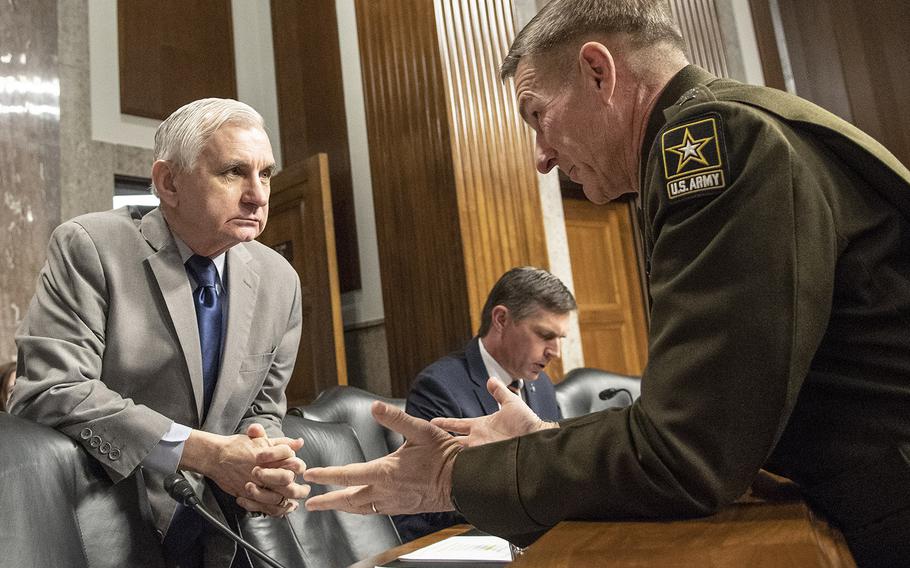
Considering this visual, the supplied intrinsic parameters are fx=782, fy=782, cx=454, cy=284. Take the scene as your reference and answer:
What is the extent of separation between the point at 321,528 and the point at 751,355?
4.61 ft

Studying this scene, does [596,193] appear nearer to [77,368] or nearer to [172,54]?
[77,368]

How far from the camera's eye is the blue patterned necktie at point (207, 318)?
176 centimetres

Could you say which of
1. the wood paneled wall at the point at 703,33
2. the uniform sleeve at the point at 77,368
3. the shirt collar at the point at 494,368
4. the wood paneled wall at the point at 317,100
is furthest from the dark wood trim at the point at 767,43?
the uniform sleeve at the point at 77,368

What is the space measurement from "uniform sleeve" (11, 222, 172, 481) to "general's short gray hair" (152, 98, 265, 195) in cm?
29

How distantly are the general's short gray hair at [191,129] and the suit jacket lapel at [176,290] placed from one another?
15 centimetres

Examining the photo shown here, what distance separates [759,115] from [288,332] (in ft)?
4.76

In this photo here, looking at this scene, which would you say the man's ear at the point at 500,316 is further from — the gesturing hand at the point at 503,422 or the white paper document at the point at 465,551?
the gesturing hand at the point at 503,422

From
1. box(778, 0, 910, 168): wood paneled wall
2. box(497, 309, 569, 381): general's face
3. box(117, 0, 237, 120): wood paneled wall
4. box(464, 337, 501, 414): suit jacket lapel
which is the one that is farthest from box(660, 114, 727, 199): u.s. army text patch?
box(778, 0, 910, 168): wood paneled wall

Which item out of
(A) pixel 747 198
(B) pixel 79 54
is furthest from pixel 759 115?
(B) pixel 79 54

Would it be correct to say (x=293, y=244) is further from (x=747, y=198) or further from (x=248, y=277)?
(x=747, y=198)

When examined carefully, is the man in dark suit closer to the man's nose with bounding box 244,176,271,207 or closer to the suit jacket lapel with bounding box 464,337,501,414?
the suit jacket lapel with bounding box 464,337,501,414

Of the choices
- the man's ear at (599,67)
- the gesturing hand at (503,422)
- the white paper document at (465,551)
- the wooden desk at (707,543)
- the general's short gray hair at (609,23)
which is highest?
the general's short gray hair at (609,23)

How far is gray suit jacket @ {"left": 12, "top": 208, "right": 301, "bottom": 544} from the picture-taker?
4.90 ft

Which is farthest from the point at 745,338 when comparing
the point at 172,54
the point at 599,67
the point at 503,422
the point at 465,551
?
the point at 172,54
